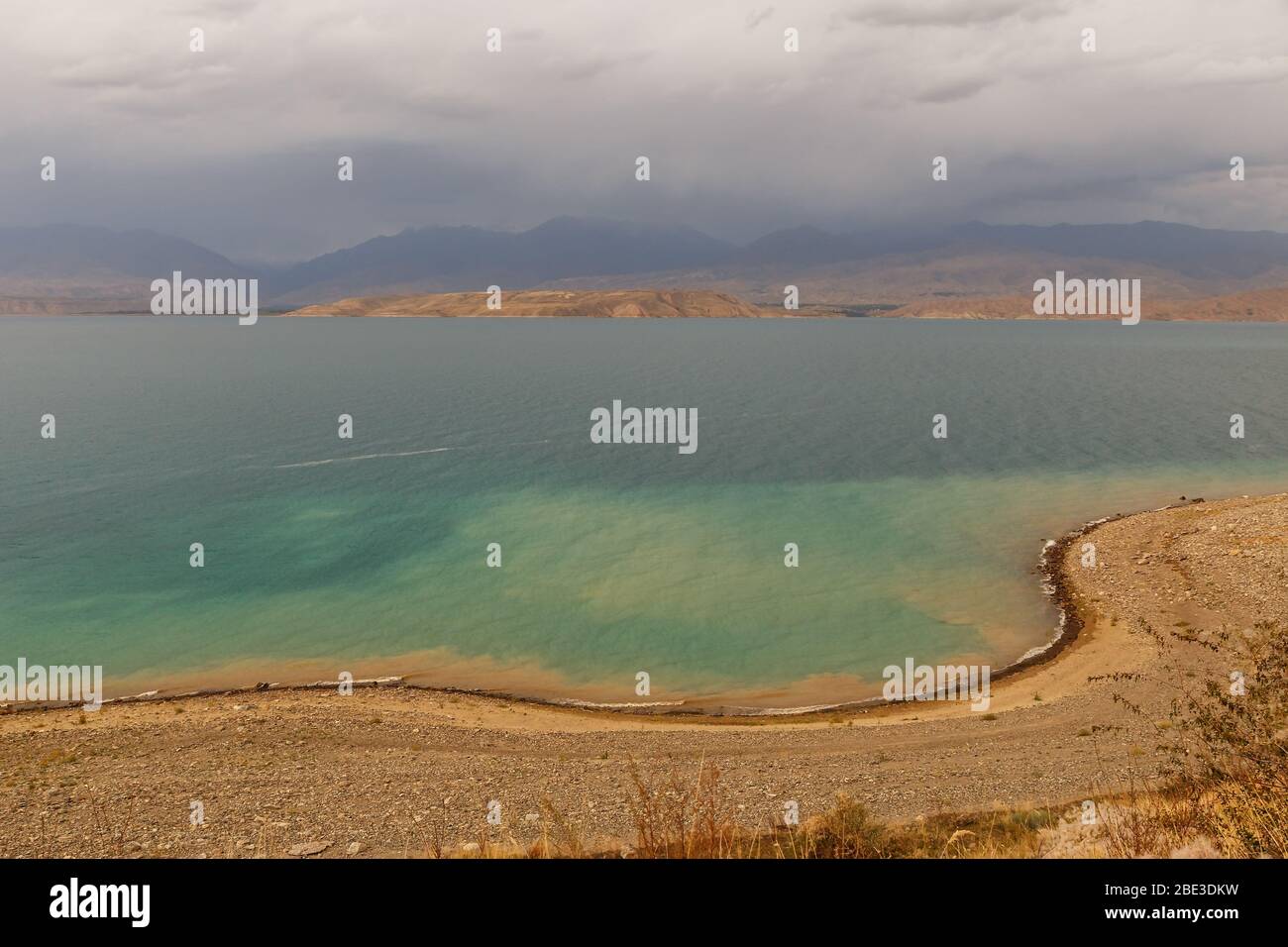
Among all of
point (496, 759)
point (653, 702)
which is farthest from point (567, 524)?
point (496, 759)

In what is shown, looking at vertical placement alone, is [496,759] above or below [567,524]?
below

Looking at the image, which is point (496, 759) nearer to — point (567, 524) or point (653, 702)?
point (653, 702)

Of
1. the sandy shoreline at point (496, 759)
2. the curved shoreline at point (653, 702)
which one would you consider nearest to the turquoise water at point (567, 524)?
the curved shoreline at point (653, 702)

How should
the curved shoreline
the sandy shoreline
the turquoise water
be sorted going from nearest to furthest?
the sandy shoreline
the curved shoreline
the turquoise water

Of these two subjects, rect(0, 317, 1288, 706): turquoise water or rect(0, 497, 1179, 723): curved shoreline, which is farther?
rect(0, 317, 1288, 706): turquoise water

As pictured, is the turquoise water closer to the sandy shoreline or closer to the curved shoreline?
the curved shoreline

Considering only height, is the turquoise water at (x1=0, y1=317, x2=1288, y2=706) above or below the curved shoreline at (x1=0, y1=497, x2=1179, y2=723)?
above

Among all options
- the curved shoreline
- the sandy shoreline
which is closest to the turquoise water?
the curved shoreline
